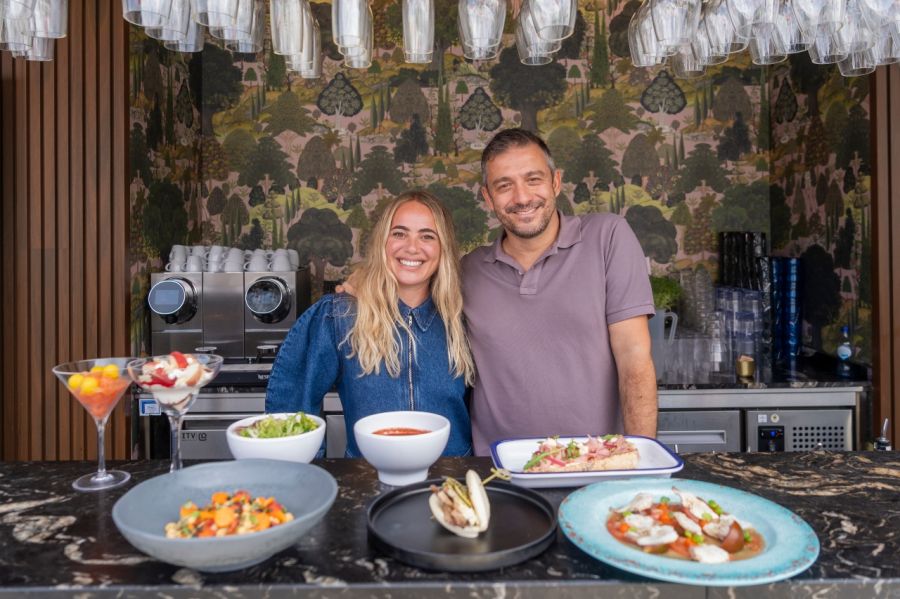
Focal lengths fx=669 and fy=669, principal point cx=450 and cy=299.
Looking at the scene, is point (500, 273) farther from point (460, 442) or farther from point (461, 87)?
point (461, 87)

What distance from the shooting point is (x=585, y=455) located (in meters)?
1.54

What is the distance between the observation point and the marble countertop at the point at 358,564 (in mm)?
1061

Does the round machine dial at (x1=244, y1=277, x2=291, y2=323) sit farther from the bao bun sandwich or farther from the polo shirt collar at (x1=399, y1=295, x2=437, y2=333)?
the bao bun sandwich

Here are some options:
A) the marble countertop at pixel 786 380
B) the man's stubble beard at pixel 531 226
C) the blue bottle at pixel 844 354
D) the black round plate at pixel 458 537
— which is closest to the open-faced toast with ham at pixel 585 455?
the black round plate at pixel 458 537

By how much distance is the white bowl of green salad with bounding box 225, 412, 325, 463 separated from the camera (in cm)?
142

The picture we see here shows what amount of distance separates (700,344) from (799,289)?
0.81m

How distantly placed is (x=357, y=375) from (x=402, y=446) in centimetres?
75

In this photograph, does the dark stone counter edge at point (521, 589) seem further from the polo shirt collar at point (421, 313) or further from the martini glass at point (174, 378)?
the polo shirt collar at point (421, 313)

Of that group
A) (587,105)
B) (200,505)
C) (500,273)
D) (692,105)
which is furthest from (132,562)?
(692,105)

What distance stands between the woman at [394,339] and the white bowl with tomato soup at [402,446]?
51 cm

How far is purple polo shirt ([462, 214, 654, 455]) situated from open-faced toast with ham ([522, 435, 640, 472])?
0.58 metres

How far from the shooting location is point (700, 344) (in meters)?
3.70

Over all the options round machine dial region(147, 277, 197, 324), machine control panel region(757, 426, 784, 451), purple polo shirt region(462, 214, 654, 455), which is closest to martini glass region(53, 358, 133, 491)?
purple polo shirt region(462, 214, 654, 455)

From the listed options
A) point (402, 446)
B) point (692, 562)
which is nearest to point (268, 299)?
point (402, 446)
